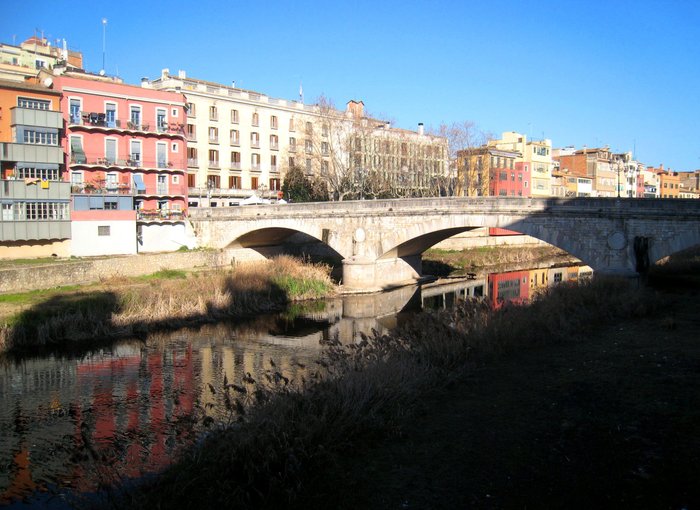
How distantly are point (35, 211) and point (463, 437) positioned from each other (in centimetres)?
2985

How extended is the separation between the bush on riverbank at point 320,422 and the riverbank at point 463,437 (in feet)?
0.08

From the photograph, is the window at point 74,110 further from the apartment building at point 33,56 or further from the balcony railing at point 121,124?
the apartment building at point 33,56

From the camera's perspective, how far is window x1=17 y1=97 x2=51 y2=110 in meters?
32.3

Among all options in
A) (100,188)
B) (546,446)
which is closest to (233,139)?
(100,188)

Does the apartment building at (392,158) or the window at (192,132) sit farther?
the apartment building at (392,158)

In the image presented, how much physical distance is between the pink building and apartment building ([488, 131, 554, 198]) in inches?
1527

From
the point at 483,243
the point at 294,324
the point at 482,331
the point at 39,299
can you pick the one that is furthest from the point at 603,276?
the point at 483,243

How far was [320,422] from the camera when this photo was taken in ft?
27.6

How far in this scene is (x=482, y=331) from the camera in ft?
46.6

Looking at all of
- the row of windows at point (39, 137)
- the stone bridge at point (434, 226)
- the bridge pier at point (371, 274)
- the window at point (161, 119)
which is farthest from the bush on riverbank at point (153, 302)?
the window at point (161, 119)

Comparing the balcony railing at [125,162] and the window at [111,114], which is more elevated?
the window at [111,114]

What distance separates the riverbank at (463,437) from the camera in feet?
23.2

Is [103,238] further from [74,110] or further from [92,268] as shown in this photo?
[74,110]

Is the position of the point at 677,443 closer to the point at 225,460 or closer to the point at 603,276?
the point at 225,460
